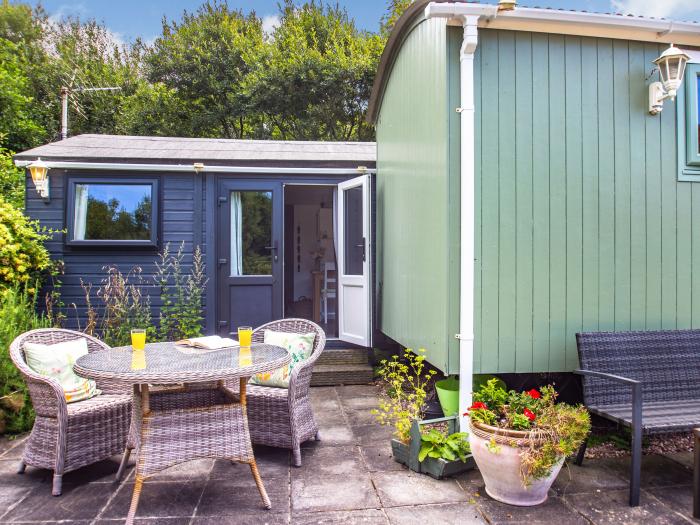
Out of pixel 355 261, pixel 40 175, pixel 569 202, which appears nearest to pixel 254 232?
pixel 355 261

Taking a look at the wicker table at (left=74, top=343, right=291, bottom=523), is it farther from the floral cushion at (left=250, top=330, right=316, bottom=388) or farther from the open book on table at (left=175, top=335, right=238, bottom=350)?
the floral cushion at (left=250, top=330, right=316, bottom=388)

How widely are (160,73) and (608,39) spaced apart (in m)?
14.1

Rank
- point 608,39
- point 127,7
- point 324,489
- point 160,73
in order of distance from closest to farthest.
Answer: point 324,489 → point 608,39 → point 160,73 → point 127,7

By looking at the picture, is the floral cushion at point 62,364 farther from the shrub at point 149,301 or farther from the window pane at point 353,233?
the window pane at point 353,233

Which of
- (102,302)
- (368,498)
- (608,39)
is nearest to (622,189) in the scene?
(608,39)

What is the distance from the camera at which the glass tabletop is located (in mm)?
2123

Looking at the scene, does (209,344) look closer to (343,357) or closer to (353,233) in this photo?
(343,357)

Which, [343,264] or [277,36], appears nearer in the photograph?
[343,264]

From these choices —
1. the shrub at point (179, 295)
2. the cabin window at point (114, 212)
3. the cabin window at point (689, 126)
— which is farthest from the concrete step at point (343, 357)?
the cabin window at point (689, 126)

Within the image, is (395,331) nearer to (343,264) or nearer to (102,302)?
(343,264)

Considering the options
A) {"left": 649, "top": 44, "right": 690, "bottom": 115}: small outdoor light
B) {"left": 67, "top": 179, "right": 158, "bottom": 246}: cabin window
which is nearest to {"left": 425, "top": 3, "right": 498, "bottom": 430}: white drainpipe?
{"left": 649, "top": 44, "right": 690, "bottom": 115}: small outdoor light

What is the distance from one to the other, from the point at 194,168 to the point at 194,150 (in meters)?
0.55

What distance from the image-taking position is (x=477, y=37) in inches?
112

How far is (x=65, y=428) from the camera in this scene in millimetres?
2564
